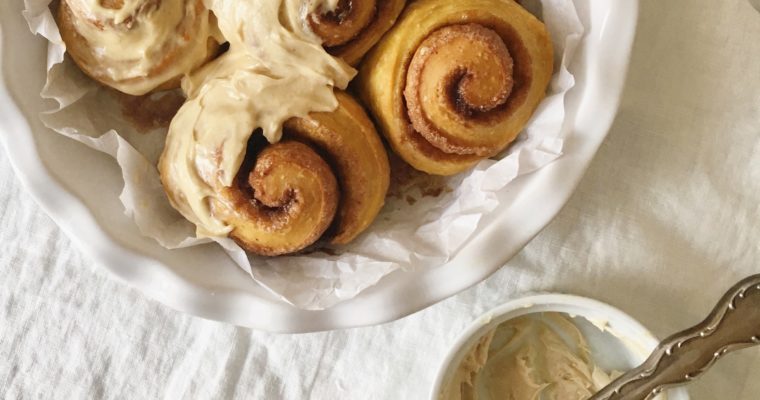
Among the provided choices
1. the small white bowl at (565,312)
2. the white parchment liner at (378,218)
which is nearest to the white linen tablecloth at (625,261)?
the small white bowl at (565,312)

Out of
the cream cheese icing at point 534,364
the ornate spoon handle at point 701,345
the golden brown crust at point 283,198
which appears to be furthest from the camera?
the cream cheese icing at point 534,364

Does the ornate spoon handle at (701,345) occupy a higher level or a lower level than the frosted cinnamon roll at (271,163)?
lower

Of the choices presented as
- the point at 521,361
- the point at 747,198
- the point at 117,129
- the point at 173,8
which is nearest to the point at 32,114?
the point at 117,129

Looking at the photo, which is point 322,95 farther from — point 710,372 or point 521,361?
point 710,372

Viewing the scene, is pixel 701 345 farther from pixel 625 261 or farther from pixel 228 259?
pixel 228 259

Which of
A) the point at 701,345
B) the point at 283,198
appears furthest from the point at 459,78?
the point at 701,345

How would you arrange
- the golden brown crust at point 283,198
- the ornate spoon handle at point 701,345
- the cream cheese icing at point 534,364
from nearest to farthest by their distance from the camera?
1. the golden brown crust at point 283,198
2. the ornate spoon handle at point 701,345
3. the cream cheese icing at point 534,364

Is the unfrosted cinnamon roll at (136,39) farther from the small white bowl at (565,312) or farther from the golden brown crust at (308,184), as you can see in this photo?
the small white bowl at (565,312)

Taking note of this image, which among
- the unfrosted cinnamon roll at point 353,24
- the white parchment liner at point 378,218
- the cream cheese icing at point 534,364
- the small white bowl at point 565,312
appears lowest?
the cream cheese icing at point 534,364
